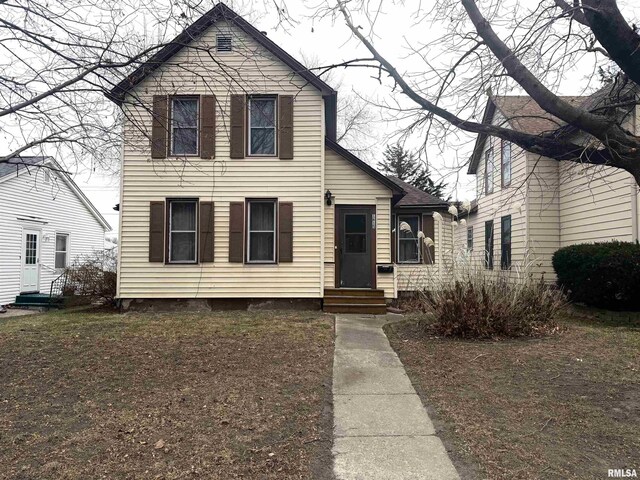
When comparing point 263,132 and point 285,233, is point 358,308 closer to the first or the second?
point 285,233

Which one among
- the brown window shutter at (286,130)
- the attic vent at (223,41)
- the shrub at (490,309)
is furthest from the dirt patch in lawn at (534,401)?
the brown window shutter at (286,130)

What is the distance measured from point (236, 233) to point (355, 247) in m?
3.10

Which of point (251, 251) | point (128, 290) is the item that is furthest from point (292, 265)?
point (128, 290)

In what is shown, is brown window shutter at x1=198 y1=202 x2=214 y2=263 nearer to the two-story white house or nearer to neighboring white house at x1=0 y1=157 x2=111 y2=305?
the two-story white house

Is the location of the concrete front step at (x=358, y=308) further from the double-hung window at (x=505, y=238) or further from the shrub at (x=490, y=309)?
the double-hung window at (x=505, y=238)

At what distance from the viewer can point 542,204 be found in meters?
11.6

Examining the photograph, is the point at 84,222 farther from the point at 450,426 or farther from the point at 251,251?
the point at 450,426

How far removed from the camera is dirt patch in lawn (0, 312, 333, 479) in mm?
2984

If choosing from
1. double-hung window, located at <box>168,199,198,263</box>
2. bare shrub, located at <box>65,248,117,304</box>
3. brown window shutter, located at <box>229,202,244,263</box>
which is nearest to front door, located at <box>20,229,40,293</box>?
bare shrub, located at <box>65,248,117,304</box>

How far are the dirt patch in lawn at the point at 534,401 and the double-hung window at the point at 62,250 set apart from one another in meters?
16.2

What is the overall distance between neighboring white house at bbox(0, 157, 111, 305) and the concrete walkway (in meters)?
11.6

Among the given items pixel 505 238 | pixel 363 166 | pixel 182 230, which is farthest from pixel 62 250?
pixel 505 238

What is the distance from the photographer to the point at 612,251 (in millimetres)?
8312

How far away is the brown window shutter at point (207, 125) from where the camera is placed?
1019 cm
